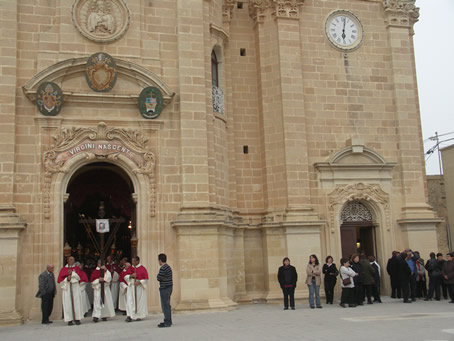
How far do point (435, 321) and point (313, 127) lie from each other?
9.65m

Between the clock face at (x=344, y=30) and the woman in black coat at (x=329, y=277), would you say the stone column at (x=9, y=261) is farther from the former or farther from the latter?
the clock face at (x=344, y=30)

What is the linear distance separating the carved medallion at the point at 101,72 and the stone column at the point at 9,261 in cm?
462

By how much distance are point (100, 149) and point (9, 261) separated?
422 cm

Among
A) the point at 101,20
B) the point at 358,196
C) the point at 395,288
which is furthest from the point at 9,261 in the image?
the point at 395,288

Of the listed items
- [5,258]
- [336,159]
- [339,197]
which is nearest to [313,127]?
[336,159]

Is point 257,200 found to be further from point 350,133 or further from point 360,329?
point 360,329

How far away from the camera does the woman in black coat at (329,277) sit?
1876 cm

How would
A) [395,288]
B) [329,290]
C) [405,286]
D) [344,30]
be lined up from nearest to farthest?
1. [405,286]
2. [329,290]
3. [395,288]
4. [344,30]

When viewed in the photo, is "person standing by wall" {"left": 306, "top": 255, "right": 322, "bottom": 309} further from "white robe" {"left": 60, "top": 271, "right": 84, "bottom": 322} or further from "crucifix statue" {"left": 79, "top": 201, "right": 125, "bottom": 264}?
"white robe" {"left": 60, "top": 271, "right": 84, "bottom": 322}

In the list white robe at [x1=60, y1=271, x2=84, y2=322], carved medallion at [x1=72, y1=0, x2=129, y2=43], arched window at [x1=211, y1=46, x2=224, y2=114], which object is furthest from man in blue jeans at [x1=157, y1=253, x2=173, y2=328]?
carved medallion at [x1=72, y1=0, x2=129, y2=43]

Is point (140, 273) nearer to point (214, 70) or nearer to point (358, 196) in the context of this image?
point (214, 70)

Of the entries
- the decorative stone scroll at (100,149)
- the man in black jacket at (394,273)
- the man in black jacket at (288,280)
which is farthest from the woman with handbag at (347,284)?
the decorative stone scroll at (100,149)

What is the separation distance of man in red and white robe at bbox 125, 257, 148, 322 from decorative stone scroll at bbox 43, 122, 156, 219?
8.47 ft

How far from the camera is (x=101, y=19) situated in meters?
18.7
